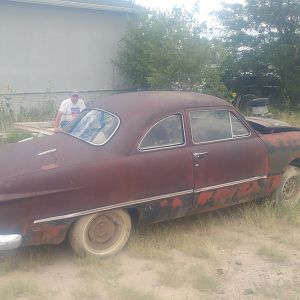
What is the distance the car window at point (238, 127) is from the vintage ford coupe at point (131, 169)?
0.01 meters

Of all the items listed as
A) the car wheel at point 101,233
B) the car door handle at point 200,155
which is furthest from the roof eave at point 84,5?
the car wheel at point 101,233

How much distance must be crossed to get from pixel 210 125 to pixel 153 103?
0.74 meters

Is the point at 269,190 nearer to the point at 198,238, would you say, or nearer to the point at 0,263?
the point at 198,238

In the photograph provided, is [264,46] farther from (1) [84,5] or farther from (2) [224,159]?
(2) [224,159]

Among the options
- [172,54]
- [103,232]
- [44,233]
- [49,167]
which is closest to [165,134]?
[103,232]

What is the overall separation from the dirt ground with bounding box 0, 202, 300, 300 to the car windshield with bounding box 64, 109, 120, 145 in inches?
45.0

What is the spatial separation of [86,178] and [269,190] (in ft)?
8.43

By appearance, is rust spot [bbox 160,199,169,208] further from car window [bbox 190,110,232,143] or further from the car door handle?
car window [bbox 190,110,232,143]

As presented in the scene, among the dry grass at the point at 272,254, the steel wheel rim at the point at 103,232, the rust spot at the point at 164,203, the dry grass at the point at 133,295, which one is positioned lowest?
the dry grass at the point at 272,254

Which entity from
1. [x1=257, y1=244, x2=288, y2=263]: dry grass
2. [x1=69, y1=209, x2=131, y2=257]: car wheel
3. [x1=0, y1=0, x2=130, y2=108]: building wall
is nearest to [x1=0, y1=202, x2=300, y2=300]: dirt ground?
[x1=257, y1=244, x2=288, y2=263]: dry grass

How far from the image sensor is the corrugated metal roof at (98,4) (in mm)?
13477

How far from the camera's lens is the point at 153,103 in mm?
5281

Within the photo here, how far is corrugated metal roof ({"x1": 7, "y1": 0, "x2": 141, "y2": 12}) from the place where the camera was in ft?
44.2

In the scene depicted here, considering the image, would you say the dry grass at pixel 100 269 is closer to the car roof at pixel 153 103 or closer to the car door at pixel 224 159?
the car door at pixel 224 159
